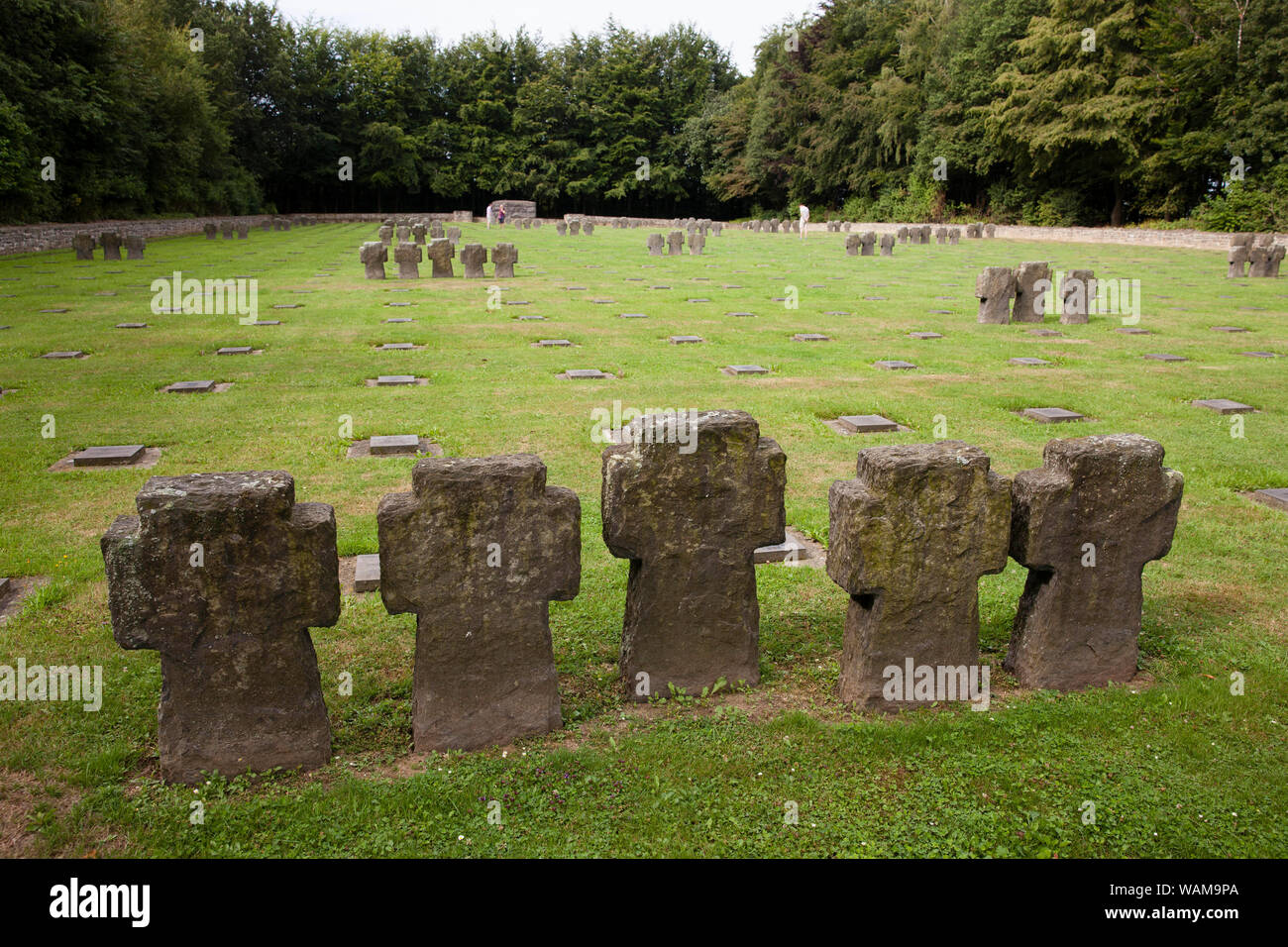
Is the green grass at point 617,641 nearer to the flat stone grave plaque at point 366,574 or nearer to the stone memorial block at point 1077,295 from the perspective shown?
the flat stone grave plaque at point 366,574

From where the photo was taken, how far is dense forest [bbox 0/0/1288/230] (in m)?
32.1

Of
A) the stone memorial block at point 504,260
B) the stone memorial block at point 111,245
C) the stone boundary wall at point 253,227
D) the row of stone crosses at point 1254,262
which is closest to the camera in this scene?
the stone memorial block at point 504,260

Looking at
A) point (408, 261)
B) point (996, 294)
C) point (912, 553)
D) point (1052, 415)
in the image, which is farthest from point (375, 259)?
point (912, 553)

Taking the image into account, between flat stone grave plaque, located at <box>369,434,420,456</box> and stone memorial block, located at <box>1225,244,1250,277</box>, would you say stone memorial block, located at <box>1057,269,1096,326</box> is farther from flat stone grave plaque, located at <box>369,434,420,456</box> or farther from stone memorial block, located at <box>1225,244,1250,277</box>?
flat stone grave plaque, located at <box>369,434,420,456</box>

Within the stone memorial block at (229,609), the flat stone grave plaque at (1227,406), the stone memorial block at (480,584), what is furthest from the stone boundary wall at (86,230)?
the flat stone grave plaque at (1227,406)

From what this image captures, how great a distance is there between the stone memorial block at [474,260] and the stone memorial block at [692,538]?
17.0 metres

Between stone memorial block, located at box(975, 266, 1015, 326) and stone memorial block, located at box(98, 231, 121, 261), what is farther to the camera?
stone memorial block, located at box(98, 231, 121, 261)

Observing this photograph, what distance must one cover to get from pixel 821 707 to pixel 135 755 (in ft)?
8.40

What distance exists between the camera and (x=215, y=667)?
3.09 meters

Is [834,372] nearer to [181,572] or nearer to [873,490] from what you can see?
[873,490]

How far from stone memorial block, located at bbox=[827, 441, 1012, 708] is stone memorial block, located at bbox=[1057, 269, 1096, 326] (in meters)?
11.8

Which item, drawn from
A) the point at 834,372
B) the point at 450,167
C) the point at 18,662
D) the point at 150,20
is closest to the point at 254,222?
the point at 150,20

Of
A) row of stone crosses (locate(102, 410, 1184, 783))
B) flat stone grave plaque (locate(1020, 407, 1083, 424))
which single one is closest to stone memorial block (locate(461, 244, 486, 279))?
flat stone grave plaque (locate(1020, 407, 1083, 424))

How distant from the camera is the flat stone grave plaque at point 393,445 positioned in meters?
7.12
